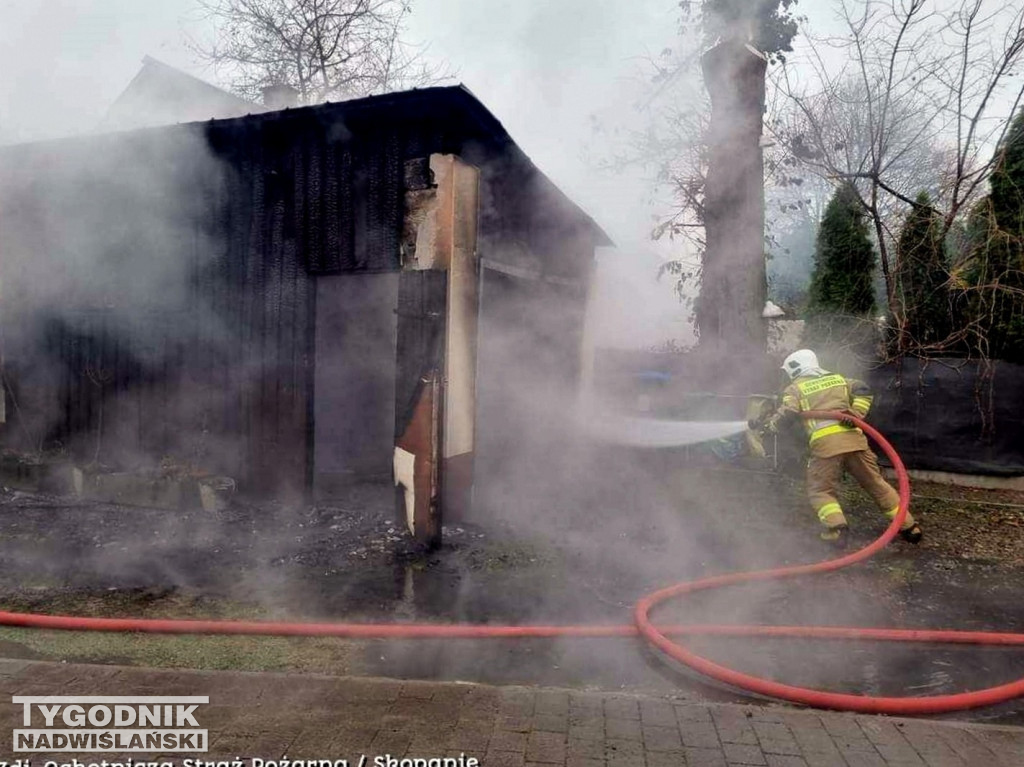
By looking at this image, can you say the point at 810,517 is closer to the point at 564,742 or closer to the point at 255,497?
the point at 564,742

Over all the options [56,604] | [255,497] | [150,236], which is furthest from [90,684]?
[150,236]

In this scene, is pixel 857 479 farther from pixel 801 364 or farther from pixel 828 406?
pixel 801 364

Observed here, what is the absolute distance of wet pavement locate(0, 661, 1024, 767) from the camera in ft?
7.83

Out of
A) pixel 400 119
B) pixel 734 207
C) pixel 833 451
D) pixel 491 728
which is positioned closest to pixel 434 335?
pixel 400 119

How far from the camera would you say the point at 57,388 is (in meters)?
6.81

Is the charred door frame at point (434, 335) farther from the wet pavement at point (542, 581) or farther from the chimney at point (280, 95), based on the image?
the chimney at point (280, 95)

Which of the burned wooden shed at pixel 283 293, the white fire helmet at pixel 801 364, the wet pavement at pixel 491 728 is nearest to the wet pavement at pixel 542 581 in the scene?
the wet pavement at pixel 491 728

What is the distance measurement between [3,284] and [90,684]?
235 inches

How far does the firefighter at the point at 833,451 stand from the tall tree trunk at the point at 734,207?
240cm

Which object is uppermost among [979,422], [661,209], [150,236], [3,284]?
[661,209]

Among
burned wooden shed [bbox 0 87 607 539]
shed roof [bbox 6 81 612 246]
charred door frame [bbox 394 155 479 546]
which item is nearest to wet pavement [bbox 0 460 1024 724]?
charred door frame [bbox 394 155 479 546]

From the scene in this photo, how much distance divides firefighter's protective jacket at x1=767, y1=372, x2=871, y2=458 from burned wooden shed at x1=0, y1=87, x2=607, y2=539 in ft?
8.40

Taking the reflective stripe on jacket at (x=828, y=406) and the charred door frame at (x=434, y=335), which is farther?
the reflective stripe on jacket at (x=828, y=406)

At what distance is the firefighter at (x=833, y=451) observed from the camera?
5.01m
